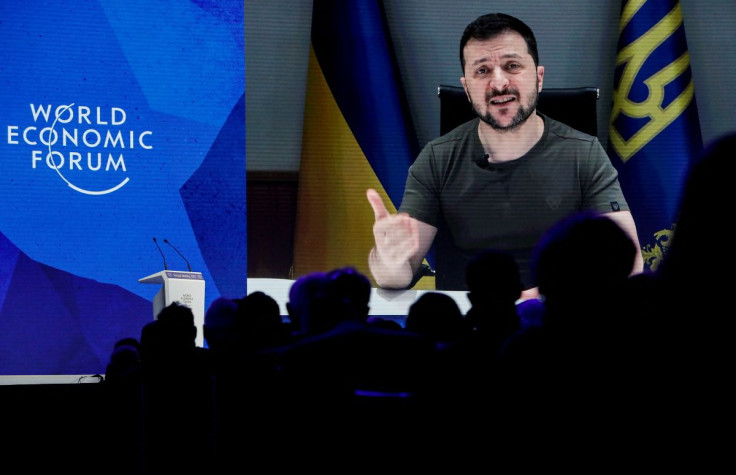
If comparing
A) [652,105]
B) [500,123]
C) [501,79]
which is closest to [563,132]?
[500,123]

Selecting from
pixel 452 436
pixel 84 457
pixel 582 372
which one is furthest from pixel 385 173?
pixel 582 372

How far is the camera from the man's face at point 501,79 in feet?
17.3

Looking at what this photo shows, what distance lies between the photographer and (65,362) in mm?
5148

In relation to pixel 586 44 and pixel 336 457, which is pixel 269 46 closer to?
pixel 586 44

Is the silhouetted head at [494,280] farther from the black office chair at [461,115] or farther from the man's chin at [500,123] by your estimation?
the man's chin at [500,123]

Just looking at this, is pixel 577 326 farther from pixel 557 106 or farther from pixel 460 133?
pixel 557 106

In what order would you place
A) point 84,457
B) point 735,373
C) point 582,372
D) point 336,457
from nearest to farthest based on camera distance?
point 735,373 → point 582,372 → point 336,457 → point 84,457

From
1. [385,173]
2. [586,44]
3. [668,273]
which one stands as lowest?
[668,273]

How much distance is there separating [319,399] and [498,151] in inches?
156

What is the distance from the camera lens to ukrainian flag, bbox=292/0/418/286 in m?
5.25

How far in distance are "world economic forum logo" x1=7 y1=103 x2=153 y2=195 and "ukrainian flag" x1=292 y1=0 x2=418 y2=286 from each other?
115cm

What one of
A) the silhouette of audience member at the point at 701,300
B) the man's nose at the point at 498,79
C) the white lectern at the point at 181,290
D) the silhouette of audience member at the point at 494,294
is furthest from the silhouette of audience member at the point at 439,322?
the man's nose at the point at 498,79

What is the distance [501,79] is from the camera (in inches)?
207

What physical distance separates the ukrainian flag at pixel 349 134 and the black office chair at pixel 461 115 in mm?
301
